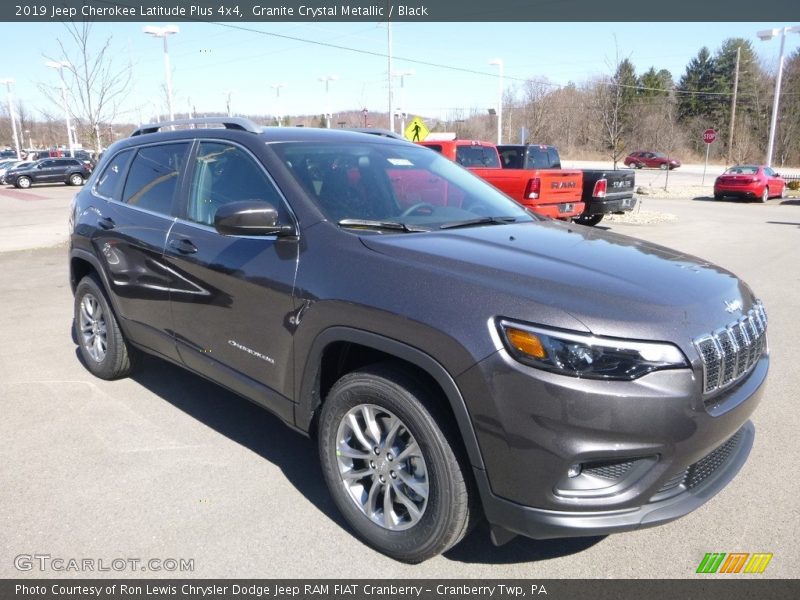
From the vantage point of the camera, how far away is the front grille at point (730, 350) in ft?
7.55

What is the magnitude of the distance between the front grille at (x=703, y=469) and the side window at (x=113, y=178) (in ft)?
13.1

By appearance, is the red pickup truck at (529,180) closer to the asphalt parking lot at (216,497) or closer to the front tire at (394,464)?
the asphalt parking lot at (216,497)

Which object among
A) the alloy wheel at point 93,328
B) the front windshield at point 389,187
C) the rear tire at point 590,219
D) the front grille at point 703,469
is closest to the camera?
the front grille at point 703,469

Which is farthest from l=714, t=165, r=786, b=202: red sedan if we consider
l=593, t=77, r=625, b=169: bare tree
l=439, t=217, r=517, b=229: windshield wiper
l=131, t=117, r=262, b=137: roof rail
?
l=131, t=117, r=262, b=137: roof rail

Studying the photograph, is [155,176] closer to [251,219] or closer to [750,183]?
[251,219]

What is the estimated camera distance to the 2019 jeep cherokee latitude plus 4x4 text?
217 centimetres

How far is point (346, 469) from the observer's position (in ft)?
9.36

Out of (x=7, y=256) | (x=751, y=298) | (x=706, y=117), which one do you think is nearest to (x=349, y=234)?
(x=751, y=298)

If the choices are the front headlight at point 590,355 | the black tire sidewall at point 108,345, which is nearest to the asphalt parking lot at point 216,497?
the black tire sidewall at point 108,345

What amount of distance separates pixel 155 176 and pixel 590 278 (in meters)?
2.97

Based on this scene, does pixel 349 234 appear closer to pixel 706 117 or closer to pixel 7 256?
pixel 7 256

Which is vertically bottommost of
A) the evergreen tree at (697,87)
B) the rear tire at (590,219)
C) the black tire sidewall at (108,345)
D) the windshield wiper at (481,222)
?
the rear tire at (590,219)

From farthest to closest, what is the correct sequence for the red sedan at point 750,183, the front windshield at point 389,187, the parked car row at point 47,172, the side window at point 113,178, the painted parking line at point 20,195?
the parked car row at point 47,172
the painted parking line at point 20,195
the red sedan at point 750,183
the side window at point 113,178
the front windshield at point 389,187

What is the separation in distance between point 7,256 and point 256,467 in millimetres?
10258
